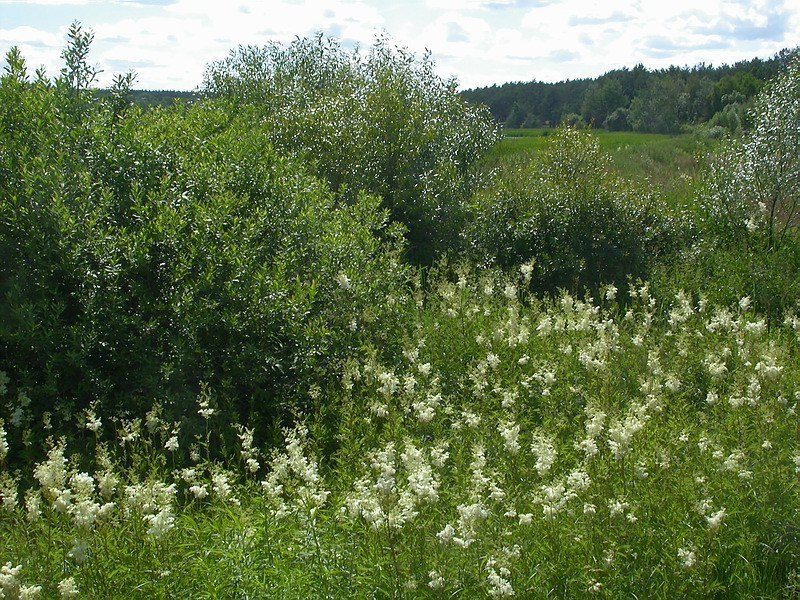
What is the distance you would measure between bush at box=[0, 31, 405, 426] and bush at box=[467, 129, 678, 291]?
4717 mm

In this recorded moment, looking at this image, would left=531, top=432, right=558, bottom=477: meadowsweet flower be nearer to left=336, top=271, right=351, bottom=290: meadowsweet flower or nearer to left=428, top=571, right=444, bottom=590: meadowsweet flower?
left=428, top=571, right=444, bottom=590: meadowsweet flower

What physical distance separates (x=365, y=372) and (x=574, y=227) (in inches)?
252

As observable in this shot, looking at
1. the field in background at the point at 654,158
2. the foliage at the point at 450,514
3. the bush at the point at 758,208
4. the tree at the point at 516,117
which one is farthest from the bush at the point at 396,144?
the tree at the point at 516,117

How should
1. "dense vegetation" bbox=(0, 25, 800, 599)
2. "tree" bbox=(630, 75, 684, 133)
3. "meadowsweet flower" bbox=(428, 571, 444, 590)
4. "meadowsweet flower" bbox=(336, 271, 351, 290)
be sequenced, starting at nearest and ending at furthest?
"meadowsweet flower" bbox=(428, 571, 444, 590)
"dense vegetation" bbox=(0, 25, 800, 599)
"meadowsweet flower" bbox=(336, 271, 351, 290)
"tree" bbox=(630, 75, 684, 133)

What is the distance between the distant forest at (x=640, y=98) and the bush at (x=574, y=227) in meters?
16.8

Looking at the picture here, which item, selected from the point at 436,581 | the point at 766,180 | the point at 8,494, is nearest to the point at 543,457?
the point at 436,581

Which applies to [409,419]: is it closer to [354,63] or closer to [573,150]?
[573,150]

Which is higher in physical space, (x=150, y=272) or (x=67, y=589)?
(x=150, y=272)

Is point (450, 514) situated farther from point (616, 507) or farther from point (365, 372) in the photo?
point (365, 372)

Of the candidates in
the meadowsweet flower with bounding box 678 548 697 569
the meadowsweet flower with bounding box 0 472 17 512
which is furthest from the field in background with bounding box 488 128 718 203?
the meadowsweet flower with bounding box 0 472 17 512

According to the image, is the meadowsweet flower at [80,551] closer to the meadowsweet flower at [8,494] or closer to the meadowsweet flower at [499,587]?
the meadowsweet flower at [8,494]

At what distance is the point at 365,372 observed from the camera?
7.43 m

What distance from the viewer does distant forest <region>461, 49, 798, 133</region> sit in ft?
139

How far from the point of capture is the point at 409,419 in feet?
22.3
